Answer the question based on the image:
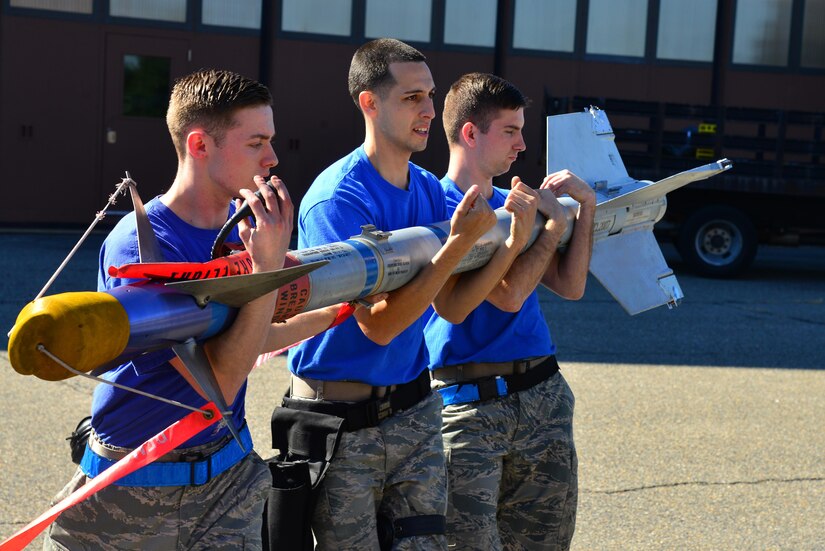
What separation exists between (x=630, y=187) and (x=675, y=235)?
995cm

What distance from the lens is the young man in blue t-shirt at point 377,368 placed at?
11.5 feet

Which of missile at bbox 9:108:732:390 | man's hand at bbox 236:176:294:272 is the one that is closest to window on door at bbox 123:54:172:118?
missile at bbox 9:108:732:390

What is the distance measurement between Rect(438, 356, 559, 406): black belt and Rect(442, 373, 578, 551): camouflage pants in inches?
0.9

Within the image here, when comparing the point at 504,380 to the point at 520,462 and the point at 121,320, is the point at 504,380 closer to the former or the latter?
the point at 520,462

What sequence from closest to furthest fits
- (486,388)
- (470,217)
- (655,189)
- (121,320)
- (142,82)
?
1. (121,320)
2. (470,217)
3. (486,388)
4. (655,189)
5. (142,82)

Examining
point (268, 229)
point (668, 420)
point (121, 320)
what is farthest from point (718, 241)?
point (121, 320)

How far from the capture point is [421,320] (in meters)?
3.72

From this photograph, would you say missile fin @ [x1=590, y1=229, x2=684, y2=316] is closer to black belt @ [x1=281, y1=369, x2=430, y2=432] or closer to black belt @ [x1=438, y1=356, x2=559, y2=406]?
black belt @ [x1=438, y1=356, x2=559, y2=406]

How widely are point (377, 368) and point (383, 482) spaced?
39cm

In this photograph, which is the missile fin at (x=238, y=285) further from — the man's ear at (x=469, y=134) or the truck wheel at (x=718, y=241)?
the truck wheel at (x=718, y=241)

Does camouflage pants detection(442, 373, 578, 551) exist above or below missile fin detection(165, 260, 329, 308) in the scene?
below

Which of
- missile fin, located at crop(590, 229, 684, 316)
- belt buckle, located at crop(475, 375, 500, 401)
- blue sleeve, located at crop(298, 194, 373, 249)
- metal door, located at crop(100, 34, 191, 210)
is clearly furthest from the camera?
metal door, located at crop(100, 34, 191, 210)

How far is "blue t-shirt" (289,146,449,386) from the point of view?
3459 mm

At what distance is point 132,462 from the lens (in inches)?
103
